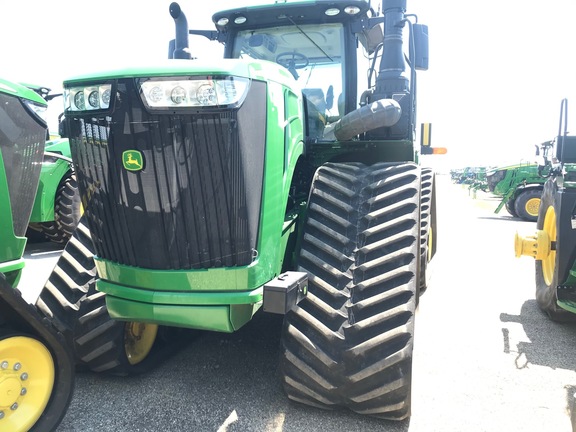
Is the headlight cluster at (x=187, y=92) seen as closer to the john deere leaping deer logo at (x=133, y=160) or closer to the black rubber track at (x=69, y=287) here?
the john deere leaping deer logo at (x=133, y=160)

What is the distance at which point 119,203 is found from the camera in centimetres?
212

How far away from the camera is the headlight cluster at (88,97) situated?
1.98 metres

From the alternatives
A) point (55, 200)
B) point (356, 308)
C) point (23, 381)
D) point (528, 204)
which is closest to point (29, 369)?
point (23, 381)

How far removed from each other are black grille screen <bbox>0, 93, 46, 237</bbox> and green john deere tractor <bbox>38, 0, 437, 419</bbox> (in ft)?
1.06

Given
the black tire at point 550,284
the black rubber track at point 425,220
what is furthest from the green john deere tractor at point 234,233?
the black tire at point 550,284

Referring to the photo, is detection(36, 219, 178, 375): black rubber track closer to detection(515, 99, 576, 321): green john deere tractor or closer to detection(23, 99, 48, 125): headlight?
detection(23, 99, 48, 125): headlight

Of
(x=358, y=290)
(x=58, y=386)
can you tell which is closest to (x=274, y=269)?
(x=358, y=290)

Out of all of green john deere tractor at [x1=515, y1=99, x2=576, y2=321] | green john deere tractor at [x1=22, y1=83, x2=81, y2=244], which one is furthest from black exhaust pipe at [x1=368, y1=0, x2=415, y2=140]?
green john deere tractor at [x1=22, y1=83, x2=81, y2=244]

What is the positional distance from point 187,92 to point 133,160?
0.38m

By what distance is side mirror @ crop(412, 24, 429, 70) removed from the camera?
137 inches

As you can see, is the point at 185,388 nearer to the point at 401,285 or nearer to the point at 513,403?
the point at 401,285

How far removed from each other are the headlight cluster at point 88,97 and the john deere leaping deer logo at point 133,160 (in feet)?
0.71

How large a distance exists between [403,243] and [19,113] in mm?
2044

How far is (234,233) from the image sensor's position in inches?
81.9
